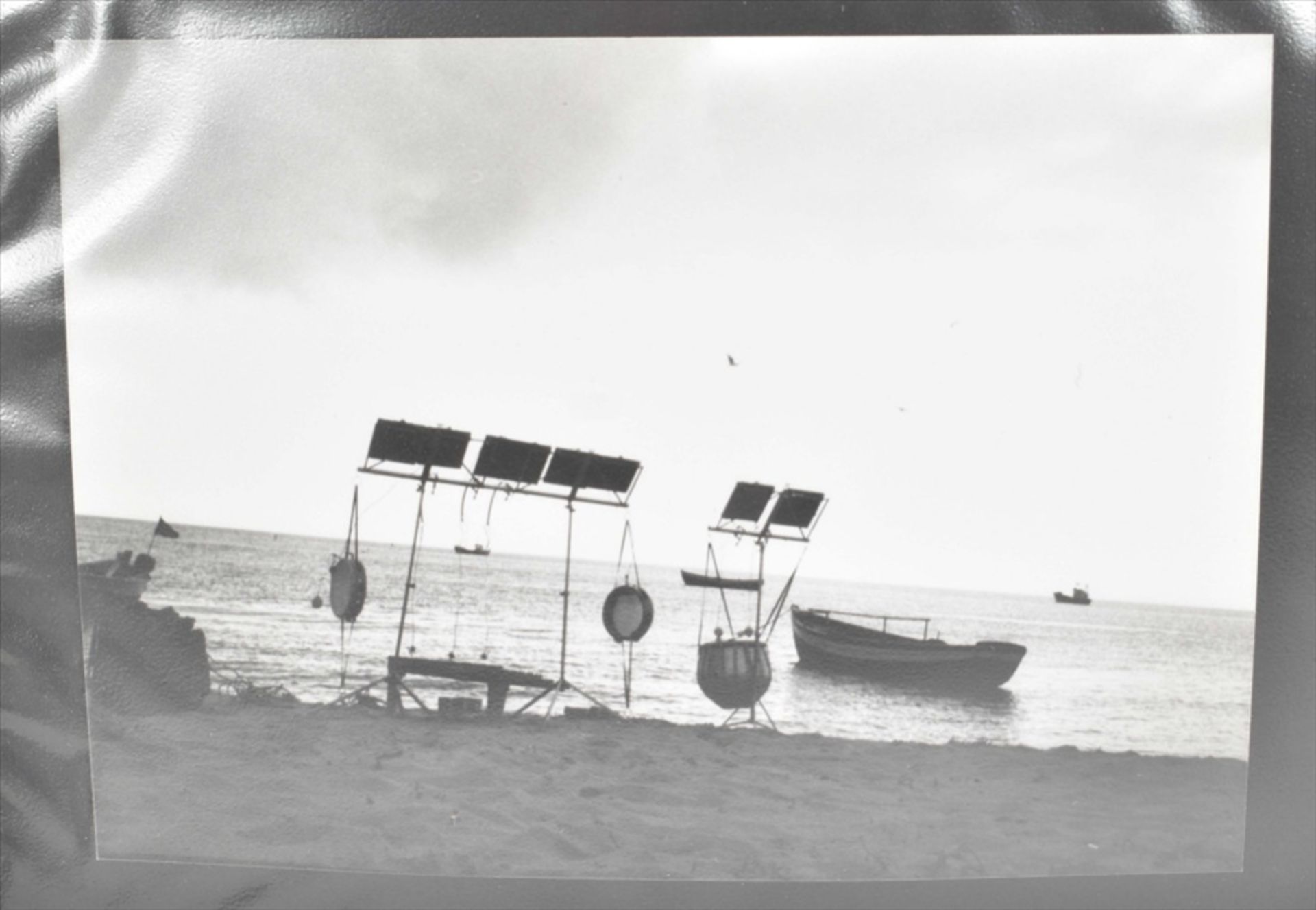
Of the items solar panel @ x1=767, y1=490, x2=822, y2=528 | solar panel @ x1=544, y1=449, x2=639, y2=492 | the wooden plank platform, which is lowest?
the wooden plank platform

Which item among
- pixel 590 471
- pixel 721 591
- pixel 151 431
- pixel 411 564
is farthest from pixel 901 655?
pixel 151 431

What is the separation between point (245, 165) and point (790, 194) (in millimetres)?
936

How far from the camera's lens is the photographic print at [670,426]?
144 cm

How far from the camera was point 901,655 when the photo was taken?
57.8 inches

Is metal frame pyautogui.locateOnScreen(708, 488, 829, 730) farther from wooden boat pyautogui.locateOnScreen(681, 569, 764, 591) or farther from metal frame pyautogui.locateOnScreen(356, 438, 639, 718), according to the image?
metal frame pyautogui.locateOnScreen(356, 438, 639, 718)

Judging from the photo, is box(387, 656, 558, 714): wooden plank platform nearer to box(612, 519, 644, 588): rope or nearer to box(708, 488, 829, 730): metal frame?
box(612, 519, 644, 588): rope

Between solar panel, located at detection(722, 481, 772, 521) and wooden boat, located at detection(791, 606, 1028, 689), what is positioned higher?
solar panel, located at detection(722, 481, 772, 521)

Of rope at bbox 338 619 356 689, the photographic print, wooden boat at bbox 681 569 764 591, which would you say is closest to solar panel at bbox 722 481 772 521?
the photographic print

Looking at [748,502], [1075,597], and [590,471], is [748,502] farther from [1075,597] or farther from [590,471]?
[1075,597]

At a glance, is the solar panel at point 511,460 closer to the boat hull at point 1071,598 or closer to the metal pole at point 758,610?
the metal pole at point 758,610

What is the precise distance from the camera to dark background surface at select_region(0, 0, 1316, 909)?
1.45 meters

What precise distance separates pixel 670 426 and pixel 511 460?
28cm

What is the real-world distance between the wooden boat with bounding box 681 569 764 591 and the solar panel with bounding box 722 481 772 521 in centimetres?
11

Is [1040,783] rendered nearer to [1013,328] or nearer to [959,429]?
[959,429]
